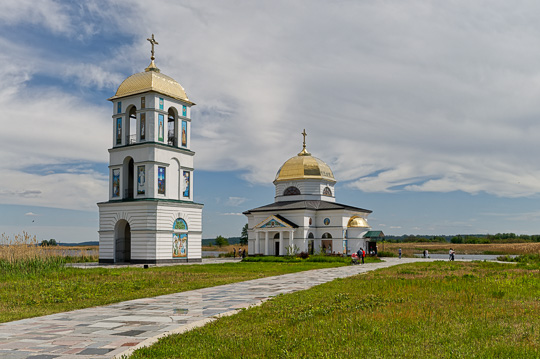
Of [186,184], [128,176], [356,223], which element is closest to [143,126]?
[128,176]

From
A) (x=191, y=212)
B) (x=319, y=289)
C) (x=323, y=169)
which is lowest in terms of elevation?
(x=319, y=289)

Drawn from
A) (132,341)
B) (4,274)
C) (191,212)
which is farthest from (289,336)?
(191,212)

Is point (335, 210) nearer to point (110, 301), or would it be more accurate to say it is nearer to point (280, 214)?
point (280, 214)

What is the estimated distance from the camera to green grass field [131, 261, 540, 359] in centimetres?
678

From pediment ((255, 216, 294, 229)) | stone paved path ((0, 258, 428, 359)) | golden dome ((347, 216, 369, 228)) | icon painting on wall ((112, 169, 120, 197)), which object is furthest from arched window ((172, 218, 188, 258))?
stone paved path ((0, 258, 428, 359))

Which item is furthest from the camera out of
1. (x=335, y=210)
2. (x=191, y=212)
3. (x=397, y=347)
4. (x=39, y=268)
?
(x=335, y=210)

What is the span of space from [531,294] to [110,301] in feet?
36.6

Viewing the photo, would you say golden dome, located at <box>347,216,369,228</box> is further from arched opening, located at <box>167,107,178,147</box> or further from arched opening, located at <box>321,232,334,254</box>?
arched opening, located at <box>167,107,178,147</box>

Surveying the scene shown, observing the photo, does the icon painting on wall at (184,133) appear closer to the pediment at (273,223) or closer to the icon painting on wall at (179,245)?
the icon painting on wall at (179,245)

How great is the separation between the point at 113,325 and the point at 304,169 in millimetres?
43135

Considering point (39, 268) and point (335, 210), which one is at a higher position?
point (335, 210)

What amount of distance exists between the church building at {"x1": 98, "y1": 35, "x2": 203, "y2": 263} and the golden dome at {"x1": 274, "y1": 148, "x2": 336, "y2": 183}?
17082 mm

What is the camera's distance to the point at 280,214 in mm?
48500

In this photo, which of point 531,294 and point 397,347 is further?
point 531,294
